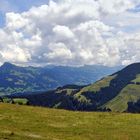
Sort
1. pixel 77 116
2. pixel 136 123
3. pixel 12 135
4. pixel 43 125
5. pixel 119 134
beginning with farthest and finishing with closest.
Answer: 1. pixel 77 116
2. pixel 136 123
3. pixel 43 125
4. pixel 119 134
5. pixel 12 135

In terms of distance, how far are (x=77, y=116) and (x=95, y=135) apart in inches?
709

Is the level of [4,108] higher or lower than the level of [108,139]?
higher

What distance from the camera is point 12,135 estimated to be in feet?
158

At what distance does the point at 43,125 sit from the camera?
61.8m

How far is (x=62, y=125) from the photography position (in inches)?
2499

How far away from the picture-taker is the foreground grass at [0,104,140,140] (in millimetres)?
52716

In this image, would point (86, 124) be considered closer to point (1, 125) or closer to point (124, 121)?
point (124, 121)

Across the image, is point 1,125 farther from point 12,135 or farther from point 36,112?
point 36,112

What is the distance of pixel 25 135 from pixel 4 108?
25232 mm

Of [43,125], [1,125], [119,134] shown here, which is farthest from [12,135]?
[119,134]

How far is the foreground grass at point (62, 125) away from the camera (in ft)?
173

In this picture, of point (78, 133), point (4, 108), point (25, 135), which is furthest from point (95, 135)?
point (4, 108)

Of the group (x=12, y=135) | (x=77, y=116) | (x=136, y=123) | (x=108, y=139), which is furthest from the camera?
(x=77, y=116)

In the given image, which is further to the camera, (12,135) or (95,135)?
(95,135)
